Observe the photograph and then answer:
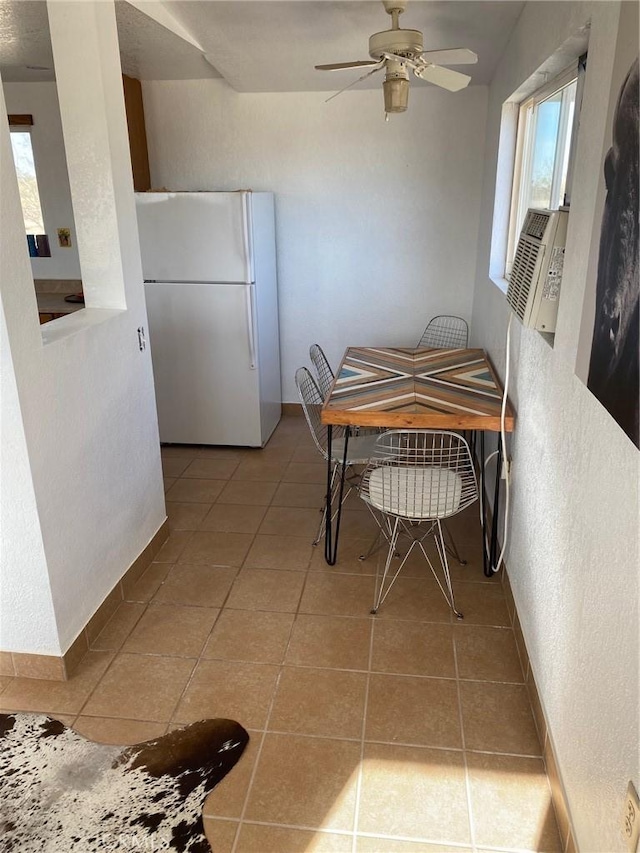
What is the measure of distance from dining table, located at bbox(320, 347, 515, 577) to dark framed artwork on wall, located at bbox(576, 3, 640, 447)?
1.06 m

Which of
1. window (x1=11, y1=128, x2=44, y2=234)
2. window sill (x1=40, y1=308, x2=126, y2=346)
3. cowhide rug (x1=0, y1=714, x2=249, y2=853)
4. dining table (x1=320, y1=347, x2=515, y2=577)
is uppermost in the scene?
window (x1=11, y1=128, x2=44, y2=234)

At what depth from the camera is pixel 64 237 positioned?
4.57m

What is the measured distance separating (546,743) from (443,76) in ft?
7.86

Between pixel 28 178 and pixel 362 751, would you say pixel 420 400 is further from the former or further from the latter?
pixel 28 178

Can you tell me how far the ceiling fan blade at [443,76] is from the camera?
2.39 m

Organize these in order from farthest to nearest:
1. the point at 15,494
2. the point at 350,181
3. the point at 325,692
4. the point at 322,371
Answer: the point at 350,181 < the point at 322,371 < the point at 325,692 < the point at 15,494

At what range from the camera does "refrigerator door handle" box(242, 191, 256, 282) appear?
12.4 ft

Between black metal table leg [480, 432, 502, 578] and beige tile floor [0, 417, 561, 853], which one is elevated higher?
black metal table leg [480, 432, 502, 578]

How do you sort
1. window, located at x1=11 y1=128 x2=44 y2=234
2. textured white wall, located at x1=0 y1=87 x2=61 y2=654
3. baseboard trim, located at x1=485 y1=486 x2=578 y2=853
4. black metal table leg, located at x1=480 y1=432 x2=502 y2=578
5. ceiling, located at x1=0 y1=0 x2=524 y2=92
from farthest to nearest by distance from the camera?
window, located at x1=11 y1=128 x2=44 y2=234 → black metal table leg, located at x1=480 y1=432 x2=502 y2=578 → ceiling, located at x1=0 y1=0 x2=524 y2=92 → textured white wall, located at x1=0 y1=87 x2=61 y2=654 → baseboard trim, located at x1=485 y1=486 x2=578 y2=853

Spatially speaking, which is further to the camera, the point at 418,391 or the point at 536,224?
the point at 418,391

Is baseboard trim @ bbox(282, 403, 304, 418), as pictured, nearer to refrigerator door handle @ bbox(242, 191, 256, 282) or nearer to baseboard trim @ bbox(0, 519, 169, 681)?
refrigerator door handle @ bbox(242, 191, 256, 282)

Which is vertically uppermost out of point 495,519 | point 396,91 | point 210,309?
point 396,91

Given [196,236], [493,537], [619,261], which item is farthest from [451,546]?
[196,236]

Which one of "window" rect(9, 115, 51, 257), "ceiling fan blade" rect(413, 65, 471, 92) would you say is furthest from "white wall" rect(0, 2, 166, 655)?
"window" rect(9, 115, 51, 257)
